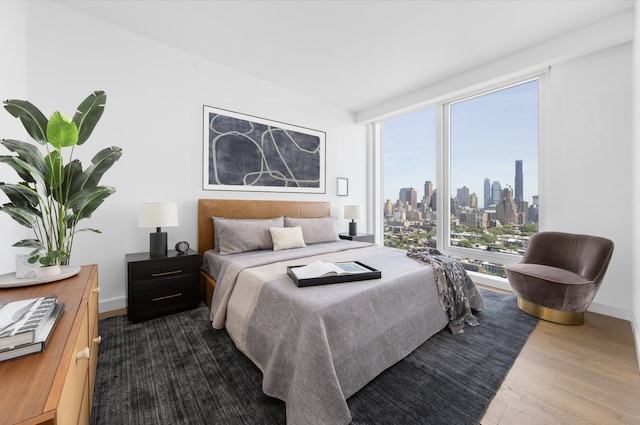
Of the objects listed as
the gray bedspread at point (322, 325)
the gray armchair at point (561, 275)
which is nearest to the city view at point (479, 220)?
the gray armchair at point (561, 275)

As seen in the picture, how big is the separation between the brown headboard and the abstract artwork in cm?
22

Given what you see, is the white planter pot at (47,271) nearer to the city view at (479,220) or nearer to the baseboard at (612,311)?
the city view at (479,220)

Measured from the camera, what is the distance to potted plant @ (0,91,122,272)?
1.35 metres

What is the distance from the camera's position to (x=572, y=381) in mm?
1677

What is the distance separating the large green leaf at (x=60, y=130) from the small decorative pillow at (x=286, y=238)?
1.98m

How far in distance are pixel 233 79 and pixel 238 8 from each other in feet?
3.67

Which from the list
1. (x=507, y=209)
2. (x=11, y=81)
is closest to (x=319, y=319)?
(x=11, y=81)

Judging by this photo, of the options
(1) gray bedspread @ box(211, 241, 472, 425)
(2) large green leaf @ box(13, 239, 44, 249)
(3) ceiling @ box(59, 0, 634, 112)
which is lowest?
(1) gray bedspread @ box(211, 241, 472, 425)

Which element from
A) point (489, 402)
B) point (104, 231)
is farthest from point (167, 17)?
point (489, 402)

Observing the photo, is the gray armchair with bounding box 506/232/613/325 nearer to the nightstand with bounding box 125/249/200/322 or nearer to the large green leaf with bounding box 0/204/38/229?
the nightstand with bounding box 125/249/200/322

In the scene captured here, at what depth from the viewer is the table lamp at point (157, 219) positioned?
242 centimetres

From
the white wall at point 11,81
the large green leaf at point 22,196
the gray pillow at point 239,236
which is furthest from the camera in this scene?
the gray pillow at point 239,236

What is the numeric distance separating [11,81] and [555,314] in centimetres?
488

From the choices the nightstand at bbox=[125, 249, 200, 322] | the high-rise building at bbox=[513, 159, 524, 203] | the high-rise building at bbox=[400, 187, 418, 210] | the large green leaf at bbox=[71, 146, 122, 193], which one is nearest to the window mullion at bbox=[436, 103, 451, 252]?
the high-rise building at bbox=[400, 187, 418, 210]
